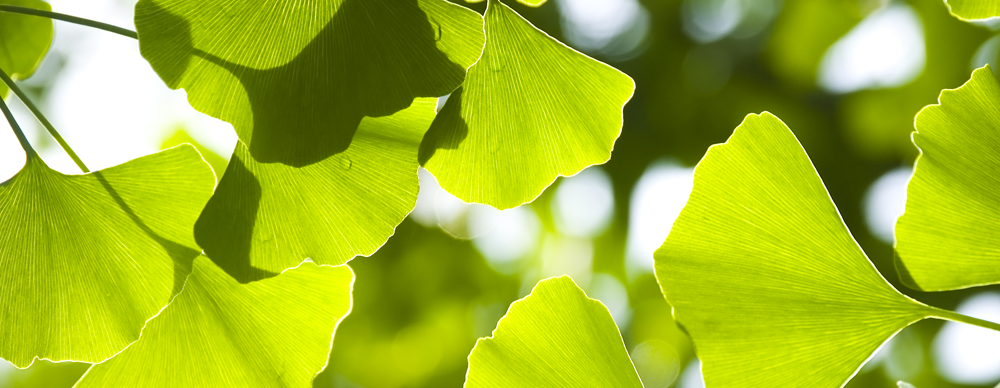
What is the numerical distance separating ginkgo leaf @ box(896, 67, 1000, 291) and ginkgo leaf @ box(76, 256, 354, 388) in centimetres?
43

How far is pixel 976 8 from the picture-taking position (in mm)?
427

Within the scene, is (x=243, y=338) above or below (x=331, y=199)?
below

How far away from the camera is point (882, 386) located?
5.68ft

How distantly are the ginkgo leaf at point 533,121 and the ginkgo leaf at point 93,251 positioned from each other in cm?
19

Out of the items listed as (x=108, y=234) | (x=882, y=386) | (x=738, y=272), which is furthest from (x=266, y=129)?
(x=882, y=386)

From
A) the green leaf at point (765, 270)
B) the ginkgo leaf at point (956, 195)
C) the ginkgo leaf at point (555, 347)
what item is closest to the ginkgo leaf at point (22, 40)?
the ginkgo leaf at point (555, 347)

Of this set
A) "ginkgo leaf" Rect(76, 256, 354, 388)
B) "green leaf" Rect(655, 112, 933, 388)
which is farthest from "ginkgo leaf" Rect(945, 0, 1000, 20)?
"ginkgo leaf" Rect(76, 256, 354, 388)

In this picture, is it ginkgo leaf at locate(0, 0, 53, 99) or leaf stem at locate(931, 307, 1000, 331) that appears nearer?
leaf stem at locate(931, 307, 1000, 331)

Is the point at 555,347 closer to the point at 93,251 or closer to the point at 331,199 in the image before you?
the point at 331,199

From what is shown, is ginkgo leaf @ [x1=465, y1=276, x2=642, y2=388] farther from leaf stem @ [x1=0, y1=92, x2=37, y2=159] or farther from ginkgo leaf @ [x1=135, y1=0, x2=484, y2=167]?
leaf stem @ [x1=0, y1=92, x2=37, y2=159]

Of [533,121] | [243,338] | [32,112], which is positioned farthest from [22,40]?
[533,121]

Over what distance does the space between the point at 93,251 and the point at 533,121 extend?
0.34 m

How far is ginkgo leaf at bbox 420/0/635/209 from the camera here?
1.35 feet

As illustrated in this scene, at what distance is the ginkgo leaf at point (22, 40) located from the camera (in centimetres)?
66
